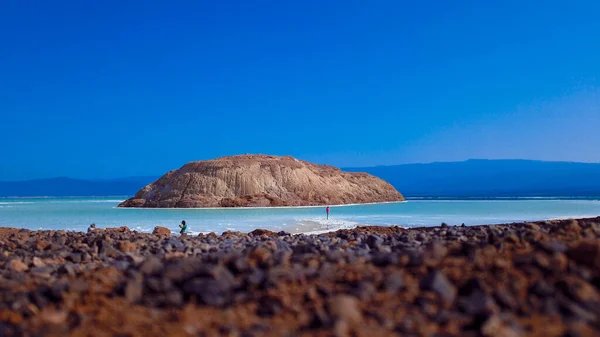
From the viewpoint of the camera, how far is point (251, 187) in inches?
2616

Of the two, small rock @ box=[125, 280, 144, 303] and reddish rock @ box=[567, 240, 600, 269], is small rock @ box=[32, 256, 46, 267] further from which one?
reddish rock @ box=[567, 240, 600, 269]

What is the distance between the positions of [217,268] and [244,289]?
318 mm

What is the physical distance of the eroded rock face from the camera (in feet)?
200

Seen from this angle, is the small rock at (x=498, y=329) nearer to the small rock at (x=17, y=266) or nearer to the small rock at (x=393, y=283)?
the small rock at (x=393, y=283)

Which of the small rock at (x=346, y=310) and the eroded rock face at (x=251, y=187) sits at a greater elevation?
the eroded rock face at (x=251, y=187)

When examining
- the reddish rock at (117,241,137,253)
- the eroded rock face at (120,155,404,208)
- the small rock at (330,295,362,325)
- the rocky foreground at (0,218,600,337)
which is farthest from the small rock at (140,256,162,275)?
the eroded rock face at (120,155,404,208)

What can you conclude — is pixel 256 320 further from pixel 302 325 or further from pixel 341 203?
pixel 341 203

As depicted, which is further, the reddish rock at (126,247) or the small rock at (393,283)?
the reddish rock at (126,247)

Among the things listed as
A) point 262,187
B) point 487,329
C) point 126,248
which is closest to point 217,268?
point 487,329

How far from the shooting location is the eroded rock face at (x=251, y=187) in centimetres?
6091

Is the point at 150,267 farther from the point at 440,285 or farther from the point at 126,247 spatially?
the point at 126,247

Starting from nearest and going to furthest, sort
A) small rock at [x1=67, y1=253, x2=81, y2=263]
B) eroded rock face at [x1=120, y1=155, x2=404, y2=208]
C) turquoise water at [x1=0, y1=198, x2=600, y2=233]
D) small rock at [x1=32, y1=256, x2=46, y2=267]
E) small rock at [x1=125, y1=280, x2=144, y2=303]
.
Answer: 1. small rock at [x1=125, y1=280, x2=144, y2=303]
2. small rock at [x1=32, y1=256, x2=46, y2=267]
3. small rock at [x1=67, y1=253, x2=81, y2=263]
4. turquoise water at [x1=0, y1=198, x2=600, y2=233]
5. eroded rock face at [x1=120, y1=155, x2=404, y2=208]

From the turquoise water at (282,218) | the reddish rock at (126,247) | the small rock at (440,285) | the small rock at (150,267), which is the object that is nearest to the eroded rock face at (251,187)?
the turquoise water at (282,218)

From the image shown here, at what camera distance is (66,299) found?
379cm
